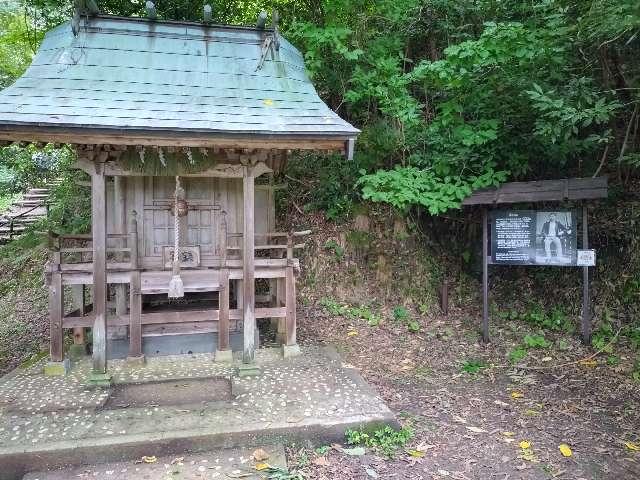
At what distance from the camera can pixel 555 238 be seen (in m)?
6.38

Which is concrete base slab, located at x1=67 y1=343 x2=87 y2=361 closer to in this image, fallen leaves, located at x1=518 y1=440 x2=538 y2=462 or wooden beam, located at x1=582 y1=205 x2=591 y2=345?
fallen leaves, located at x1=518 y1=440 x2=538 y2=462

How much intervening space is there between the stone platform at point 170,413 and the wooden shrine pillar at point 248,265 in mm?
346

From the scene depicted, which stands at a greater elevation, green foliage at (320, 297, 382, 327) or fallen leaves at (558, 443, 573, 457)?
green foliage at (320, 297, 382, 327)

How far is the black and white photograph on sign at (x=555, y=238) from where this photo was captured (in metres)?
6.32

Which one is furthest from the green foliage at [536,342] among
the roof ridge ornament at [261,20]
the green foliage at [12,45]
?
the green foliage at [12,45]

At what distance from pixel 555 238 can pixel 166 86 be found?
19.8 feet

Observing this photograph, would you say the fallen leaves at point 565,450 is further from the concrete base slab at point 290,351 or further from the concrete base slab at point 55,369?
the concrete base slab at point 55,369

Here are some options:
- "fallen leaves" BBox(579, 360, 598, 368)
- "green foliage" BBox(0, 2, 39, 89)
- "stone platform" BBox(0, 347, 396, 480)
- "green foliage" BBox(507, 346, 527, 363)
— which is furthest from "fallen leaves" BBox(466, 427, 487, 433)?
"green foliage" BBox(0, 2, 39, 89)

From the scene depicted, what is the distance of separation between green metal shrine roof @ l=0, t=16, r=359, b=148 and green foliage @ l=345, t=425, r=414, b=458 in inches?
127

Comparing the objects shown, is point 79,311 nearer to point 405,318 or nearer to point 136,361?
point 136,361

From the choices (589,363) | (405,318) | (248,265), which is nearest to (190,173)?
(248,265)

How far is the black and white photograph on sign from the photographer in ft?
20.7

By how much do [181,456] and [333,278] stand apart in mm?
4914

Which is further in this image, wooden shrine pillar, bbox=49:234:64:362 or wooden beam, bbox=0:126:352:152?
wooden shrine pillar, bbox=49:234:64:362
